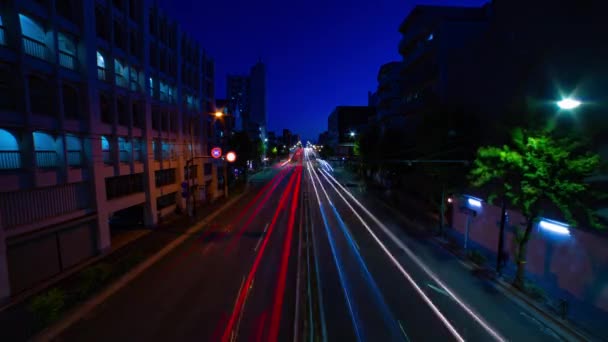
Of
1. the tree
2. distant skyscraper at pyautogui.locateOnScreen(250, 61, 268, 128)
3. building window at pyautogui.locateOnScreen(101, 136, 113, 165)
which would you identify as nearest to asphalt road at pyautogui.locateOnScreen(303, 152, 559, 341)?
the tree

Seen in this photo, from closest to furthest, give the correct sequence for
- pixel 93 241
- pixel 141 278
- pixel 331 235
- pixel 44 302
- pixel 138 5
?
pixel 44 302 < pixel 141 278 < pixel 93 241 < pixel 331 235 < pixel 138 5

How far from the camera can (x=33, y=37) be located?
13398mm

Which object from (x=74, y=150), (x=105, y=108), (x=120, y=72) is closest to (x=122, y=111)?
(x=105, y=108)

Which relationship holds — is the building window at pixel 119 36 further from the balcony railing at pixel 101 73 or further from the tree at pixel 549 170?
the tree at pixel 549 170

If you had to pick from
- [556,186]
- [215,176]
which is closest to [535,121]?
[556,186]

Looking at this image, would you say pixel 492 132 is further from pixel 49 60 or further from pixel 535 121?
pixel 49 60

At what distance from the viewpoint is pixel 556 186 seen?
9.71 metres

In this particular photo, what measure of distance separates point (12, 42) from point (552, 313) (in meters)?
24.7

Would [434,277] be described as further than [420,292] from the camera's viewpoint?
Yes

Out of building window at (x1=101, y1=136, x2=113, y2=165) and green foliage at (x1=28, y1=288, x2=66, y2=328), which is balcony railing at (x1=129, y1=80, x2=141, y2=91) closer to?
building window at (x1=101, y1=136, x2=113, y2=165)

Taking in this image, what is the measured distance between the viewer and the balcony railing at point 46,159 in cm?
1340

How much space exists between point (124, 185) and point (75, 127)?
233 inches

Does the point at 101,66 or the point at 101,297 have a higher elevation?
the point at 101,66

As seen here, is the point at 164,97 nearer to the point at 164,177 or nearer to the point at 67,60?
the point at 164,177
